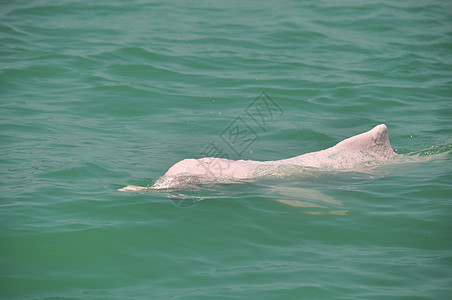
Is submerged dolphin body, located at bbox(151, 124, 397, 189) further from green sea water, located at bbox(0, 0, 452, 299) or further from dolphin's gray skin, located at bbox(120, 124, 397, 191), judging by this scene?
green sea water, located at bbox(0, 0, 452, 299)

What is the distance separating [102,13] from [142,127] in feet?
29.2

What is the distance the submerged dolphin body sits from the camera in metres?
8.05

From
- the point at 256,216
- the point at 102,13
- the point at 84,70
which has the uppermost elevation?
the point at 102,13

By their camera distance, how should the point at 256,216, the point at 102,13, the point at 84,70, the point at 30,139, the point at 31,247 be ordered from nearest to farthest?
1. the point at 31,247
2. the point at 256,216
3. the point at 30,139
4. the point at 84,70
5. the point at 102,13

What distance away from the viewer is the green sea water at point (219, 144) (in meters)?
6.15

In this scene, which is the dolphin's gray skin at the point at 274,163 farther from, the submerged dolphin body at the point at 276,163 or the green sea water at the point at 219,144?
the green sea water at the point at 219,144

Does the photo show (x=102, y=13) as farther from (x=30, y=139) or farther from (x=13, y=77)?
(x=30, y=139)

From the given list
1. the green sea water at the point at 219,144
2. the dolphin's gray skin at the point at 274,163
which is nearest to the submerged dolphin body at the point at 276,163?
the dolphin's gray skin at the point at 274,163

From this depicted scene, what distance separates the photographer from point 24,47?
15453mm

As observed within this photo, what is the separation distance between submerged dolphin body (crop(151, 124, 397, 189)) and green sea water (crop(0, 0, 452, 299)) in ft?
0.70

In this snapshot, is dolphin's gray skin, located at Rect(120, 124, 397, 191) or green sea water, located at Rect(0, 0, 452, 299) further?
dolphin's gray skin, located at Rect(120, 124, 397, 191)

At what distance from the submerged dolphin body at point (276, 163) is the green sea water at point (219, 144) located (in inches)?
8.4

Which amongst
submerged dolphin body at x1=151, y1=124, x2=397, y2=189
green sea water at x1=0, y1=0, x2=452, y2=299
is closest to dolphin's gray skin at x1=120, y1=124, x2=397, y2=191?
submerged dolphin body at x1=151, y1=124, x2=397, y2=189

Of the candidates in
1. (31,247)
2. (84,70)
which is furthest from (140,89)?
(31,247)
